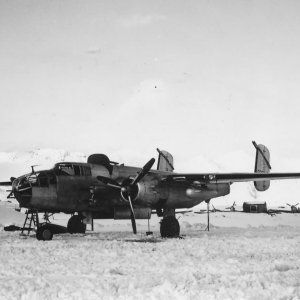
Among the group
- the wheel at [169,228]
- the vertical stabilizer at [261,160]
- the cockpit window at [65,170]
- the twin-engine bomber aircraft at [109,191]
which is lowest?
the wheel at [169,228]

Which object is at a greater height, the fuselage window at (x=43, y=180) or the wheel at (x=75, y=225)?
the fuselage window at (x=43, y=180)

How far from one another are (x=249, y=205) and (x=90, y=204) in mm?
52701

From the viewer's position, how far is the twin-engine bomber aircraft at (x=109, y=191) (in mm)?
16078

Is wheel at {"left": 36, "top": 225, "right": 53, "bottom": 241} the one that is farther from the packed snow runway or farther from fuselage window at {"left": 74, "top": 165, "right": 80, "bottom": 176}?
A: the packed snow runway

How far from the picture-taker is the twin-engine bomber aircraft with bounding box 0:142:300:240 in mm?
16078

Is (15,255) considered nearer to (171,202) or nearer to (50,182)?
(50,182)

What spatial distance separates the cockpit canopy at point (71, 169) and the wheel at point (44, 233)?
2318 mm

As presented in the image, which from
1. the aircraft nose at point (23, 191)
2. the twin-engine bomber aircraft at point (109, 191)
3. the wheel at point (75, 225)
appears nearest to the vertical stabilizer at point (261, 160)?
the twin-engine bomber aircraft at point (109, 191)

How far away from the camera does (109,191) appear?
57.2 ft

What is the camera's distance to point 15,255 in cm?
1072

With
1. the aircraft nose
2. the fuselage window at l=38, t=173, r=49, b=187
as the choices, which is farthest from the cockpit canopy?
the aircraft nose

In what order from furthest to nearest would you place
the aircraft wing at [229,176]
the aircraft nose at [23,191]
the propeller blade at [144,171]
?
the aircraft wing at [229,176] < the propeller blade at [144,171] < the aircraft nose at [23,191]

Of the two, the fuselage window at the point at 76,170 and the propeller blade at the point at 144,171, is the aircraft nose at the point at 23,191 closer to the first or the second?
the fuselage window at the point at 76,170

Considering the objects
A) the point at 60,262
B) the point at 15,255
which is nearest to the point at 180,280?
the point at 60,262
